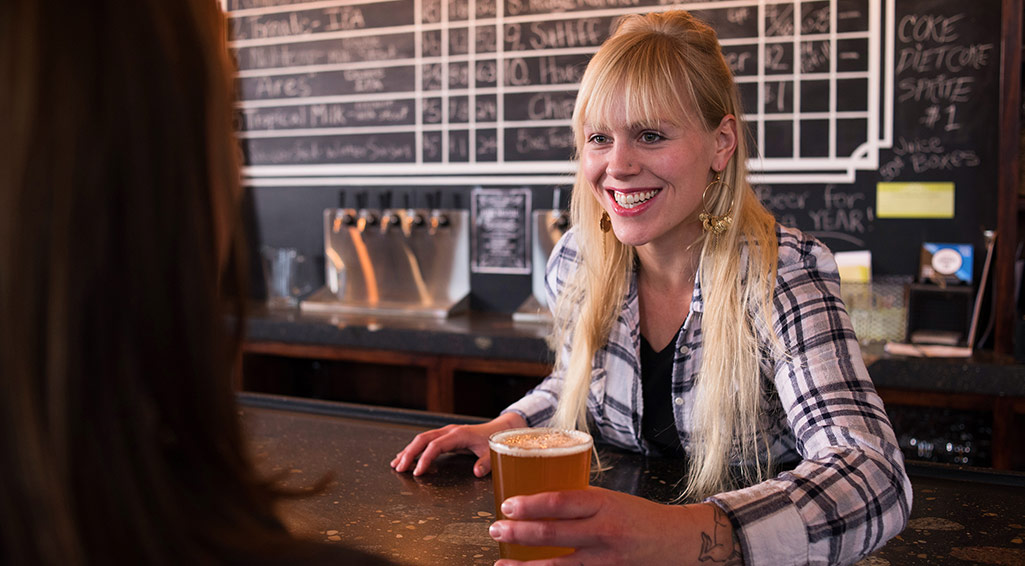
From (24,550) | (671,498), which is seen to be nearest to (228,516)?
(24,550)

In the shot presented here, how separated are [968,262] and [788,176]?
29.3 inches

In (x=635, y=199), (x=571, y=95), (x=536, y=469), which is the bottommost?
(x=536, y=469)

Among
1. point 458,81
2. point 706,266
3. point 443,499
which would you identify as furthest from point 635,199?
point 458,81

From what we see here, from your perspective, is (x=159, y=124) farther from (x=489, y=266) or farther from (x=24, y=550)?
(x=489, y=266)

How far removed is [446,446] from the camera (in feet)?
4.95

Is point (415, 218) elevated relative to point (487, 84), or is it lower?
lower

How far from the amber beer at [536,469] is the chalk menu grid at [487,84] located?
235cm

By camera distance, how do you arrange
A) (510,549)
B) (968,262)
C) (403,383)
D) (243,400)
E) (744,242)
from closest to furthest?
1. (510,549)
2. (744,242)
3. (243,400)
4. (968,262)
5. (403,383)

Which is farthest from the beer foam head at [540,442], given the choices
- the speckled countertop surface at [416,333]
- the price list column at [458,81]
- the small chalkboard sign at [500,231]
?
the price list column at [458,81]

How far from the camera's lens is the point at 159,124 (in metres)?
0.51

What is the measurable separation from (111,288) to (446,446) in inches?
41.5

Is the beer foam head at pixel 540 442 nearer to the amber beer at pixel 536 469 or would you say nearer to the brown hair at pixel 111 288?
the amber beer at pixel 536 469

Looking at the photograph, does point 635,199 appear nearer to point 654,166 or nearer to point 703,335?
point 654,166

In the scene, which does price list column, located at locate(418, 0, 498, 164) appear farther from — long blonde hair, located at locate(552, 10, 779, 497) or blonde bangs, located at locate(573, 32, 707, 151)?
blonde bangs, located at locate(573, 32, 707, 151)
